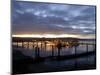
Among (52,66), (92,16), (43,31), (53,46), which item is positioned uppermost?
(92,16)

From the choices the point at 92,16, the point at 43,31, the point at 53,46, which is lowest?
the point at 53,46

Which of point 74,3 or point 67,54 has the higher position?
point 74,3

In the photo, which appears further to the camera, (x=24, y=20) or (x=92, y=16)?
(x=92, y=16)

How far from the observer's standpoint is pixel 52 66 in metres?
2.44

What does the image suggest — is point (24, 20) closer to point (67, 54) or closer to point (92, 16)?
point (67, 54)

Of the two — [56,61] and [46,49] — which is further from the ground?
[46,49]

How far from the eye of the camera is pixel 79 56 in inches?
99.7

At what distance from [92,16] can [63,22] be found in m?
0.39

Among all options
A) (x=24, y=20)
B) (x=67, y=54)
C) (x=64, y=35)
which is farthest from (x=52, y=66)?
(x=24, y=20)
